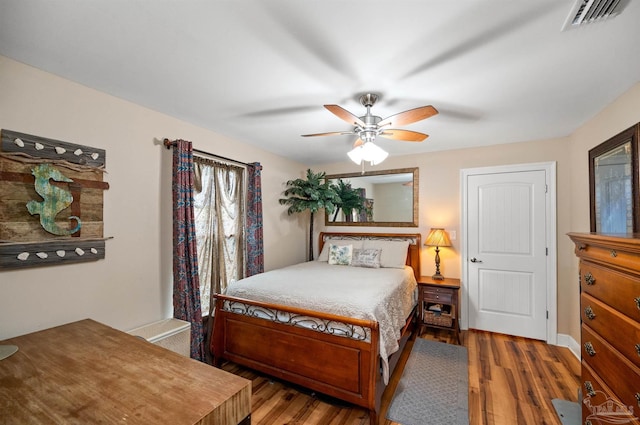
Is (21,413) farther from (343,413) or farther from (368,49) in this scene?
(368,49)

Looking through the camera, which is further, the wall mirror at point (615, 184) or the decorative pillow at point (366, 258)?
the decorative pillow at point (366, 258)

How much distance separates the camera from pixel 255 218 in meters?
3.42

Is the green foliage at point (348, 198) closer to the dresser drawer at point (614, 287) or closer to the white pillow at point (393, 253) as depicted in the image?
the white pillow at point (393, 253)

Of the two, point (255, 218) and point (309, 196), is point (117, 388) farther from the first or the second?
point (309, 196)

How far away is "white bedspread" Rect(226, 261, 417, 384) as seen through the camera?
2068 millimetres

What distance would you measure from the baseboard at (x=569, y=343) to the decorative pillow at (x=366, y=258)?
218cm

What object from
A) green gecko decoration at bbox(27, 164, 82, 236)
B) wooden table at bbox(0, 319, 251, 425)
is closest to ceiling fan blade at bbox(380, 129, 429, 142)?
wooden table at bbox(0, 319, 251, 425)

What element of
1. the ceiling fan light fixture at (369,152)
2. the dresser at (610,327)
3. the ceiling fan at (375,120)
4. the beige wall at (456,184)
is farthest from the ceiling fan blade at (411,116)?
the beige wall at (456,184)

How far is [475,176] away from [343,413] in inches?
123

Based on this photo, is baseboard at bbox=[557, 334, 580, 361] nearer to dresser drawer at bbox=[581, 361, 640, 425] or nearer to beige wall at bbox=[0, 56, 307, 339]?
dresser drawer at bbox=[581, 361, 640, 425]

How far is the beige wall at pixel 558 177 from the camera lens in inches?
94.7

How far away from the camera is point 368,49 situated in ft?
5.09

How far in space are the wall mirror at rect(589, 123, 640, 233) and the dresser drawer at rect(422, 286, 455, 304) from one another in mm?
1480

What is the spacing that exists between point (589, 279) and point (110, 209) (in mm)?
3295
